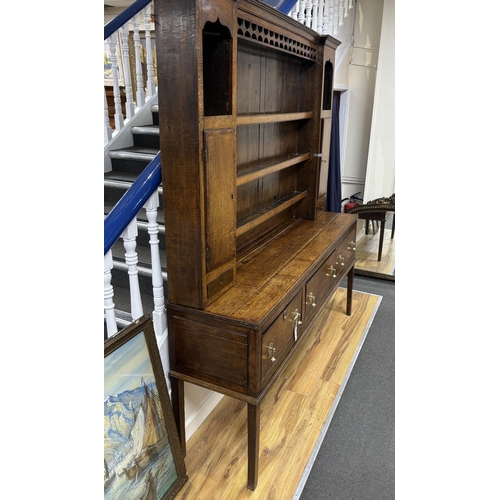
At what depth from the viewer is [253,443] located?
5.41 feet

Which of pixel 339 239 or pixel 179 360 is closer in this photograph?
pixel 179 360

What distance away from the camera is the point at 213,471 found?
5.86 ft

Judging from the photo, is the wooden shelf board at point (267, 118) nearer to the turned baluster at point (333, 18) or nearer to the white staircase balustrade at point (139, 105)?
the white staircase balustrade at point (139, 105)

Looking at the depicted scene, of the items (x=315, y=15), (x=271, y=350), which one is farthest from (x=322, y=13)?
(x=271, y=350)

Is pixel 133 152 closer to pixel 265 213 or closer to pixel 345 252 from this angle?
pixel 265 213

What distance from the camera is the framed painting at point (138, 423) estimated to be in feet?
4.37

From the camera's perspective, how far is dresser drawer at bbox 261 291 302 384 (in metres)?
1.59

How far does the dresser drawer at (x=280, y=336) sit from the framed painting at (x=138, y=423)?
0.40m

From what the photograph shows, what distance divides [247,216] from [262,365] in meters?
0.80

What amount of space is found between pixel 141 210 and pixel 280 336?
129 centimetres
